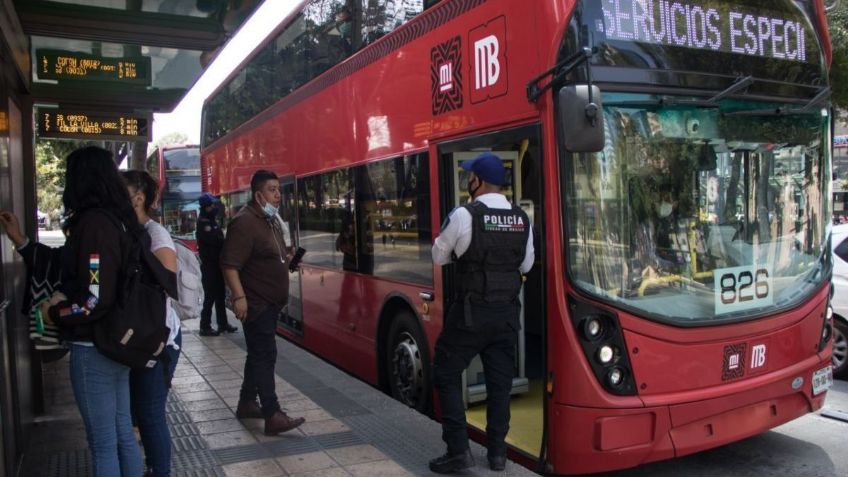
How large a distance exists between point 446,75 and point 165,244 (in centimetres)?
258

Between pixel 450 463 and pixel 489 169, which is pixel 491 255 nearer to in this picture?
pixel 489 169

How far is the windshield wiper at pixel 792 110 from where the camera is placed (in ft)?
14.4

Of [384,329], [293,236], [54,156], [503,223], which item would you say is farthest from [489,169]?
[54,156]

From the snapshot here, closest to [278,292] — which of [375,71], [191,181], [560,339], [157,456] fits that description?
[157,456]

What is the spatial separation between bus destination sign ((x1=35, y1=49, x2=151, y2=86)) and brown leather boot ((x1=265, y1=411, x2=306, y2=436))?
158 inches

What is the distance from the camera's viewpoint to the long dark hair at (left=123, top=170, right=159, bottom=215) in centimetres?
354

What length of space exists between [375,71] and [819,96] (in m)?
3.52

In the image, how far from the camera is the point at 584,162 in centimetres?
398

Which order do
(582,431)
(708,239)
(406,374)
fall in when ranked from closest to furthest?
(582,431) → (708,239) → (406,374)

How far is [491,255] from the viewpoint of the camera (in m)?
3.94

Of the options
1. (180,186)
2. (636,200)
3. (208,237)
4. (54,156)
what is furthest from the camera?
(54,156)

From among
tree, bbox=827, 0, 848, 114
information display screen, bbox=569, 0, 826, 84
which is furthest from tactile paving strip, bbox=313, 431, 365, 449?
tree, bbox=827, 0, 848, 114

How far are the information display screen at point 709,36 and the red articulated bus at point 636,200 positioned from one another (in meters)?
0.01

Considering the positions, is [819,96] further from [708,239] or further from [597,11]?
[597,11]
